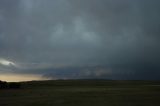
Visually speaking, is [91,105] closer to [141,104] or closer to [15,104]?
[141,104]

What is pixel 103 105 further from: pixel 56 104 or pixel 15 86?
pixel 15 86

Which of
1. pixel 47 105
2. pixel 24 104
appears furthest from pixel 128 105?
pixel 24 104

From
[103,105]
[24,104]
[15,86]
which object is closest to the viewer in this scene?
[103,105]

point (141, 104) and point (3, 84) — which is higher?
point (3, 84)

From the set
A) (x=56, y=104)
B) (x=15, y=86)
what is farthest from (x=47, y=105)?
(x=15, y=86)

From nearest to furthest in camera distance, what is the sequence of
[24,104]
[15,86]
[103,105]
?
[103,105] → [24,104] → [15,86]

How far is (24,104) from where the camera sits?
50.8m

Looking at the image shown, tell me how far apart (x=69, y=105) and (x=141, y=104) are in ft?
33.5

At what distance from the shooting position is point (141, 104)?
48438mm

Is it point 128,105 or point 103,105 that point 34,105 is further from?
point 128,105

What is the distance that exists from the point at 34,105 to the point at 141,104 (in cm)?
1529

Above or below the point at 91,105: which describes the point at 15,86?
above

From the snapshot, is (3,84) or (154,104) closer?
(154,104)

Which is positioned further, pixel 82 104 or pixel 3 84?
pixel 3 84
